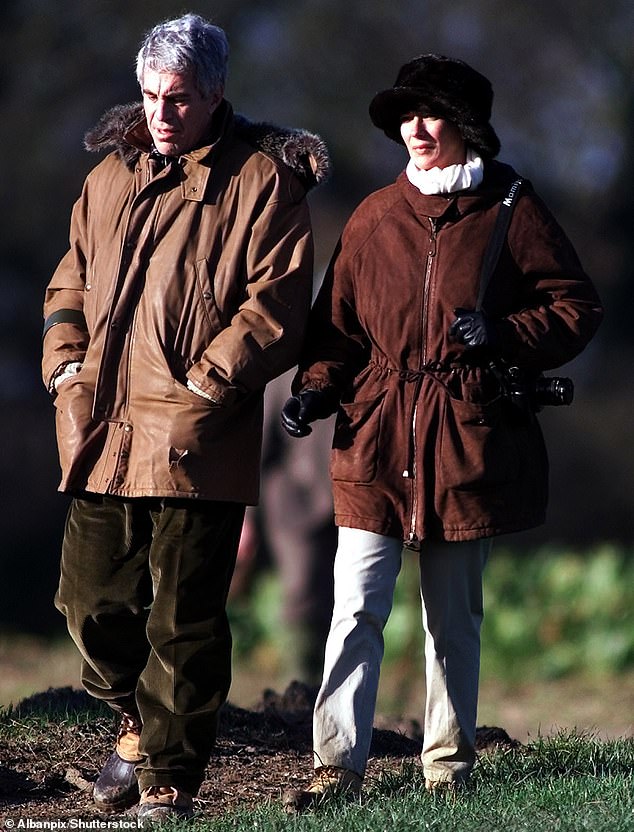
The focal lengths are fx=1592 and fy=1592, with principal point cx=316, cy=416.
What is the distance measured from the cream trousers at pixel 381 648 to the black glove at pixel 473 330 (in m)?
0.59

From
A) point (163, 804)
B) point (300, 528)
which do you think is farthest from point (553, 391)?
point (300, 528)

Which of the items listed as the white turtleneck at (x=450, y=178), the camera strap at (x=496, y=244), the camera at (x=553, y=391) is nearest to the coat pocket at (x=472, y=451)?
the camera at (x=553, y=391)

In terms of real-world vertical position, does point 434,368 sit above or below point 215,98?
below

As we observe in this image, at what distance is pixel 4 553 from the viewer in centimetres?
1364

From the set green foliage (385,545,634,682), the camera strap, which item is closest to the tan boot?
the camera strap

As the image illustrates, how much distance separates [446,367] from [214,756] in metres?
1.72

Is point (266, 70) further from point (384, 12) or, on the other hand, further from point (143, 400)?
point (143, 400)

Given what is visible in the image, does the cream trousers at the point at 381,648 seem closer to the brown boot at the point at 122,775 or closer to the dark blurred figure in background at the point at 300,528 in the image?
the brown boot at the point at 122,775

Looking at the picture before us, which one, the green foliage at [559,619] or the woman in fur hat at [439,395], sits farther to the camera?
the green foliage at [559,619]

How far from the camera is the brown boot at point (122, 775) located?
4.74 metres

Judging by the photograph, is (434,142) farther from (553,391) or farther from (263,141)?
(553,391)

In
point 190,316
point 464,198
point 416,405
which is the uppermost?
point 464,198

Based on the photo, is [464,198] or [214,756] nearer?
[464,198]

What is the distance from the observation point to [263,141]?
467 centimetres
